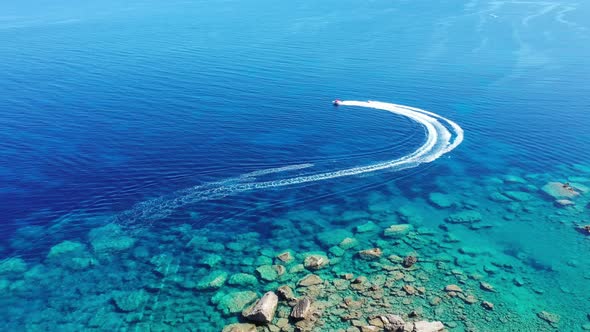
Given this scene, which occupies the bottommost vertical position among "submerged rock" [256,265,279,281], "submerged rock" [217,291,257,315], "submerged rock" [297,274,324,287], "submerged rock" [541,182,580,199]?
"submerged rock" [217,291,257,315]

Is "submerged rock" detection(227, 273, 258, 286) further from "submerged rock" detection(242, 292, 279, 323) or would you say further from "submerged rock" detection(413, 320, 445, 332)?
"submerged rock" detection(413, 320, 445, 332)

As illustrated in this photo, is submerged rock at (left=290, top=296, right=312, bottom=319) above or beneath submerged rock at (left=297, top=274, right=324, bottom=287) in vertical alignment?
beneath

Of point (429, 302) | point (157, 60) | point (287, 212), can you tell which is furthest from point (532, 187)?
point (157, 60)

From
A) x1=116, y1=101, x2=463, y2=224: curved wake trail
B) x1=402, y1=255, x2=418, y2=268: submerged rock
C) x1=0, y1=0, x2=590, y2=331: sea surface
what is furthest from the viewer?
x1=116, y1=101, x2=463, y2=224: curved wake trail

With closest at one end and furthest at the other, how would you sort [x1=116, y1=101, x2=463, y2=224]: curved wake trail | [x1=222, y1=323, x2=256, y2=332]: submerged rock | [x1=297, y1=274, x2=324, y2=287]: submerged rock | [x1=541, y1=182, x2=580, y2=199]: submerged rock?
[x1=222, y1=323, x2=256, y2=332]: submerged rock
[x1=297, y1=274, x2=324, y2=287]: submerged rock
[x1=116, y1=101, x2=463, y2=224]: curved wake trail
[x1=541, y1=182, x2=580, y2=199]: submerged rock

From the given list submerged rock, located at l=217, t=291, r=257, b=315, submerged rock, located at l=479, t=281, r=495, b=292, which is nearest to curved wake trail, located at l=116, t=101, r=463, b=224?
submerged rock, located at l=217, t=291, r=257, b=315

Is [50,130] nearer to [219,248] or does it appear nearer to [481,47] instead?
[219,248]
